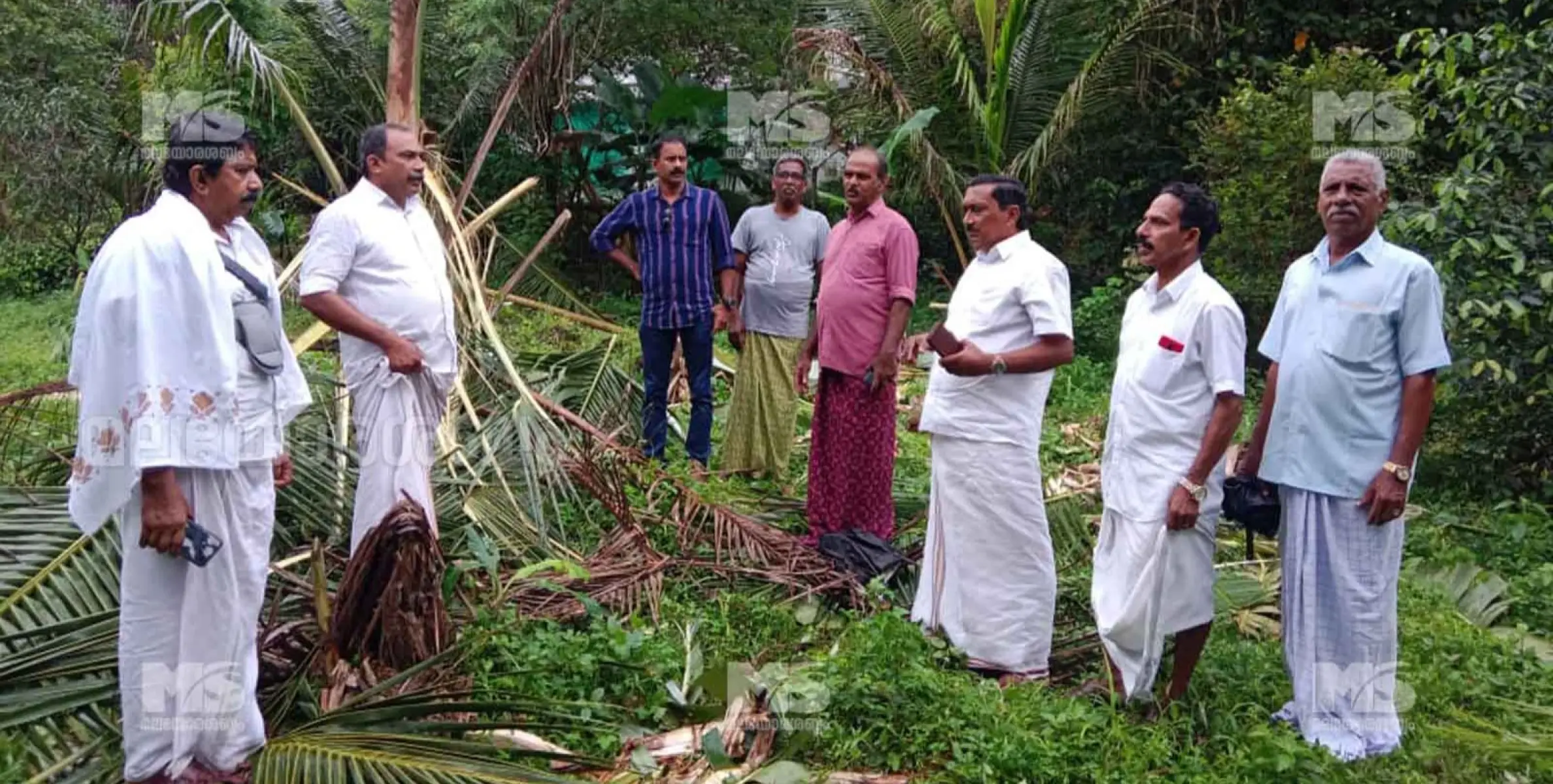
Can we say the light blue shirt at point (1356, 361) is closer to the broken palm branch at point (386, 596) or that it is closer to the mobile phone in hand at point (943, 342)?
the mobile phone in hand at point (943, 342)

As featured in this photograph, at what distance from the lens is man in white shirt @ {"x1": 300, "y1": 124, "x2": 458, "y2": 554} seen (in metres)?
4.11

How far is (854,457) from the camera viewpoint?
17.8 feet

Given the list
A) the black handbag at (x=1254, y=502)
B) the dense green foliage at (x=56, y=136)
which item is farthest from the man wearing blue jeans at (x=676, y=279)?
the dense green foliage at (x=56, y=136)

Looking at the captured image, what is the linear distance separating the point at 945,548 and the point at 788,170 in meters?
2.47

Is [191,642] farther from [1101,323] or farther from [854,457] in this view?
[1101,323]

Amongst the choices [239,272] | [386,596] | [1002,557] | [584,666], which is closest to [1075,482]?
[1002,557]

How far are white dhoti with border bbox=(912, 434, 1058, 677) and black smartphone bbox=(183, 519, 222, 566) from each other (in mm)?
2308

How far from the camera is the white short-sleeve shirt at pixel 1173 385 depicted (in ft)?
12.0

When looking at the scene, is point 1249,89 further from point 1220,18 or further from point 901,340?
point 901,340

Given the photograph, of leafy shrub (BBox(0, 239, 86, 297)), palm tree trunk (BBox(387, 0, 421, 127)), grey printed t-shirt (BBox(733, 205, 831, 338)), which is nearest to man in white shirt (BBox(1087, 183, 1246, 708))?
grey printed t-shirt (BBox(733, 205, 831, 338))

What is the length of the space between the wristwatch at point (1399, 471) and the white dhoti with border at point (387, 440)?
2.82 m

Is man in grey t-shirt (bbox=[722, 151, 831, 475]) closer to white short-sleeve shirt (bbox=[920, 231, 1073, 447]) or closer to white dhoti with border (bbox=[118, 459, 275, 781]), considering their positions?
white short-sleeve shirt (bbox=[920, 231, 1073, 447])

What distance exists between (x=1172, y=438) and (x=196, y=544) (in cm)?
256

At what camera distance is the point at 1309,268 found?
3.71m
